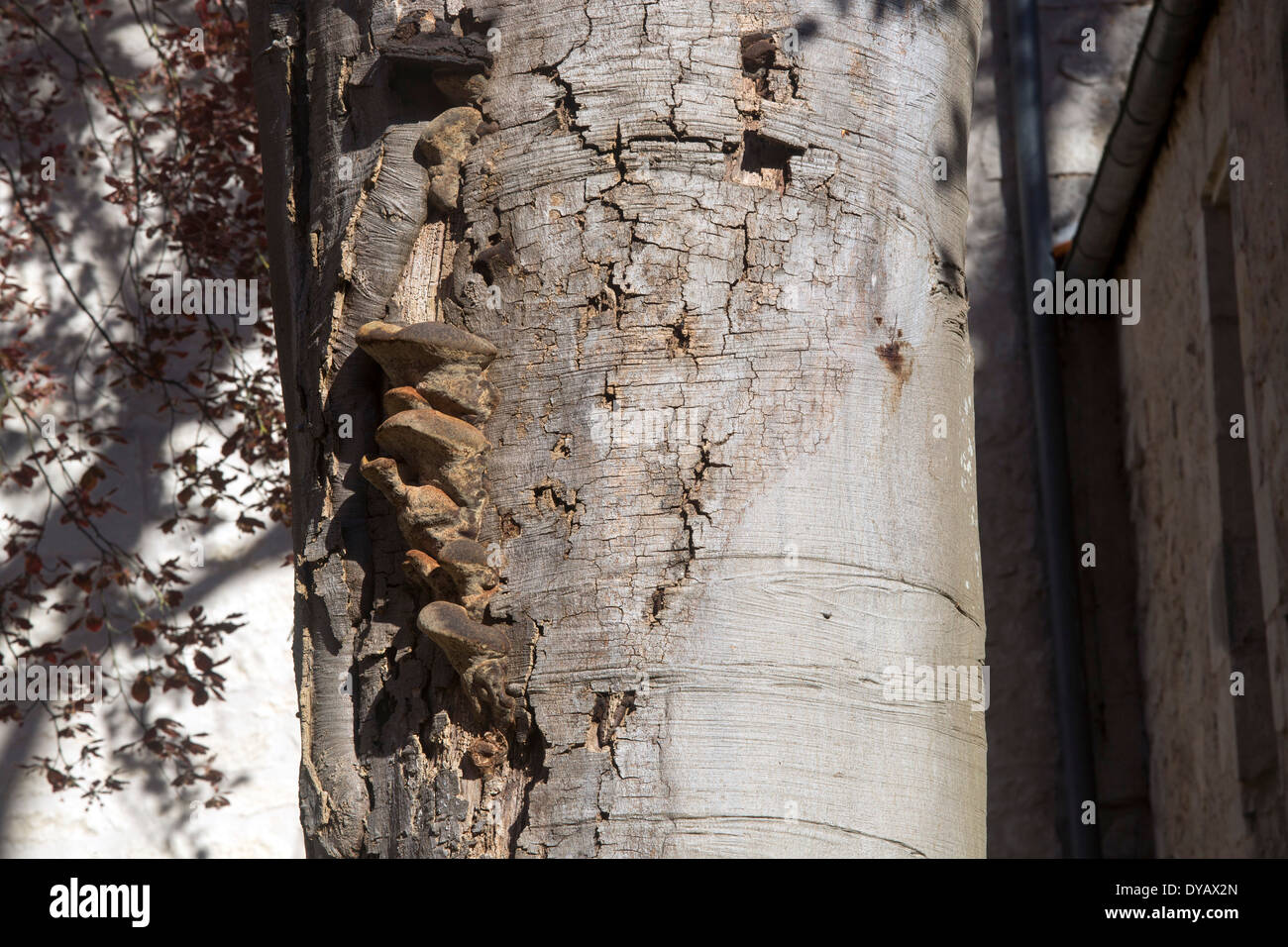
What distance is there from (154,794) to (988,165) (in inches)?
165

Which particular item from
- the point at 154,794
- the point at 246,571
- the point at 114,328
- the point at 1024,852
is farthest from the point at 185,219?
the point at 1024,852

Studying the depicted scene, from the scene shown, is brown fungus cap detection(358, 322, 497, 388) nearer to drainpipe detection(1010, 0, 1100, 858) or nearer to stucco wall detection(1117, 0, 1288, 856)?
stucco wall detection(1117, 0, 1288, 856)

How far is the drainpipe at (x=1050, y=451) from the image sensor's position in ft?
16.6

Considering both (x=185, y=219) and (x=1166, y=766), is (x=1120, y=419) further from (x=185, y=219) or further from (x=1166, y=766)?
(x=185, y=219)

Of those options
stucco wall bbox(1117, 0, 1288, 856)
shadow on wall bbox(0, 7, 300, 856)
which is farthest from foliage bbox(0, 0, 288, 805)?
stucco wall bbox(1117, 0, 1288, 856)

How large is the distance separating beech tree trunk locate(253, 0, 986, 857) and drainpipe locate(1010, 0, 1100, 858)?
373cm

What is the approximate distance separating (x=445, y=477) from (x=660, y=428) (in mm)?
253

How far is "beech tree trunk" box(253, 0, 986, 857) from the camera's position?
1389mm

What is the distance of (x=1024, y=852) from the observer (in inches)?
203

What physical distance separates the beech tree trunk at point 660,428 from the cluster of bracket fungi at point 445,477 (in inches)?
0.8

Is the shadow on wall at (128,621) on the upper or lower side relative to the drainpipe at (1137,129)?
lower

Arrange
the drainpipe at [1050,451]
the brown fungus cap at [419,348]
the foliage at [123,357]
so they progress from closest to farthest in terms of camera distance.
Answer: the brown fungus cap at [419,348]
the foliage at [123,357]
the drainpipe at [1050,451]

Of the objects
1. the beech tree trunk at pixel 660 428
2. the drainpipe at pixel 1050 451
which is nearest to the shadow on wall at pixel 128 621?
the drainpipe at pixel 1050 451

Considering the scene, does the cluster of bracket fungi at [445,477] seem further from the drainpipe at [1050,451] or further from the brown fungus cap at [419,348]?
the drainpipe at [1050,451]
